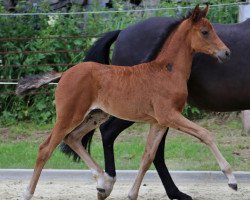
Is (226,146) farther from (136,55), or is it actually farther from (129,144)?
(136,55)

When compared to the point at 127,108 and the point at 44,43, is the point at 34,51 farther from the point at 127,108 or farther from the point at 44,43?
the point at 127,108

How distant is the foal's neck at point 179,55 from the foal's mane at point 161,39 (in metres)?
0.18

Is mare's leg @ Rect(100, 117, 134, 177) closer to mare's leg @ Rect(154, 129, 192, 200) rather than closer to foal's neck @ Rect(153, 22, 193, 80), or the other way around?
mare's leg @ Rect(154, 129, 192, 200)

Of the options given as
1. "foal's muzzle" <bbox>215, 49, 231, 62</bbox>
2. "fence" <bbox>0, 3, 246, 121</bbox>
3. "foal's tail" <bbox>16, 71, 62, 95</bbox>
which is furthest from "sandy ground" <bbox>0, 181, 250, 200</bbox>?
"fence" <bbox>0, 3, 246, 121</bbox>

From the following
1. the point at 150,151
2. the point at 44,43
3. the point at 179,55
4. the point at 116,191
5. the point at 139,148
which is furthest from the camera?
the point at 44,43

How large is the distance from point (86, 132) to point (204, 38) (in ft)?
4.43

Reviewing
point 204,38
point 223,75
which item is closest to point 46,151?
point 204,38

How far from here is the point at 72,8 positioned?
12.7m

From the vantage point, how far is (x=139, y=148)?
9641mm

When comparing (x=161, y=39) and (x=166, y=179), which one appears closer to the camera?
(x=161, y=39)

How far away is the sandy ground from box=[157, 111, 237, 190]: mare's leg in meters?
1.16

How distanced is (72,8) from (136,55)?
17.9ft

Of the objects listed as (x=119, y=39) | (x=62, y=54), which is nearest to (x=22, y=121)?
(x=62, y=54)

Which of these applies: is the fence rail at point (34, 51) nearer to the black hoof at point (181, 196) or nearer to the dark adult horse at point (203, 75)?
the dark adult horse at point (203, 75)
